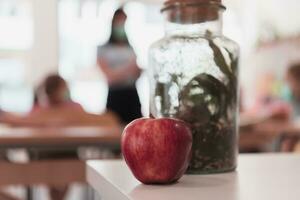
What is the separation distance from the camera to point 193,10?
894mm

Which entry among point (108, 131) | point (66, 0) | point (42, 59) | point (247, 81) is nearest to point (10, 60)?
point (42, 59)

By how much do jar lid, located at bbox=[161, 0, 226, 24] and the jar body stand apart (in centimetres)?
3

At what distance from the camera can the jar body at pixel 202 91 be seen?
34.0 inches

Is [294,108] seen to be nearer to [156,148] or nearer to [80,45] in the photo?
[80,45]

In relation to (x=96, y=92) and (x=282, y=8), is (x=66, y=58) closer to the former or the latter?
(x=96, y=92)

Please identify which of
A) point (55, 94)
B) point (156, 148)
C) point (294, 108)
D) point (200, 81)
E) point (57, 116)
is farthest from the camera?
point (294, 108)

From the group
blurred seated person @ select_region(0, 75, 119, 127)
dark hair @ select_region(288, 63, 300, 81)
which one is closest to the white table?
blurred seated person @ select_region(0, 75, 119, 127)

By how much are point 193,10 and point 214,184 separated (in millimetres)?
304

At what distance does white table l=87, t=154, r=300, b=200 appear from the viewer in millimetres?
656

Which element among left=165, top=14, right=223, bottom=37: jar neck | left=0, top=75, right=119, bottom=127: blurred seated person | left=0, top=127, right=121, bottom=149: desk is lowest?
left=0, top=75, right=119, bottom=127: blurred seated person

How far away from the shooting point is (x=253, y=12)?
6.89 metres

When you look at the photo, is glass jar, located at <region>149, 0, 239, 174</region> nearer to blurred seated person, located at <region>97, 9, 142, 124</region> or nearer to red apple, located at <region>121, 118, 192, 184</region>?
red apple, located at <region>121, 118, 192, 184</region>

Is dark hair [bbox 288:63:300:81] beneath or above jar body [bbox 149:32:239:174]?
beneath

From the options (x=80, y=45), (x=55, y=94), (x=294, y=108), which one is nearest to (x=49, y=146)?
(x=55, y=94)
